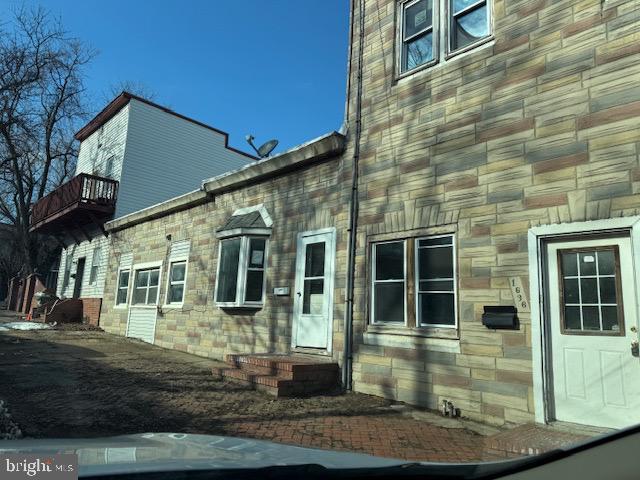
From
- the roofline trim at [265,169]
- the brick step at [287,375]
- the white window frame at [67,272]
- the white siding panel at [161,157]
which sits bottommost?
the brick step at [287,375]

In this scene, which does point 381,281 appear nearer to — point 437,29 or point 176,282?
point 437,29

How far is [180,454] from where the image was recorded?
208 centimetres

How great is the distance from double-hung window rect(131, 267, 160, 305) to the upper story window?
396 inches

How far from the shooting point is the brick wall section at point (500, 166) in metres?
5.69

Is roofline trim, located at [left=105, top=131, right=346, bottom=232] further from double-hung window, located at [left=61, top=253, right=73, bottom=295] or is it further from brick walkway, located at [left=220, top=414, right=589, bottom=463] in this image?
double-hung window, located at [left=61, top=253, right=73, bottom=295]

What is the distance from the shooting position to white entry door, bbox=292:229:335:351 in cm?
880

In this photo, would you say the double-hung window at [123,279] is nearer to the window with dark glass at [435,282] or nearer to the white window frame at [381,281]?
the white window frame at [381,281]

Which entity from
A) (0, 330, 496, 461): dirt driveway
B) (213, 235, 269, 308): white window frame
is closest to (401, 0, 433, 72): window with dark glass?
(213, 235, 269, 308): white window frame

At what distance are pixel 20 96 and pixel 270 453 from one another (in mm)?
25372

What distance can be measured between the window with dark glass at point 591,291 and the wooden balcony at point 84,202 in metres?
19.0

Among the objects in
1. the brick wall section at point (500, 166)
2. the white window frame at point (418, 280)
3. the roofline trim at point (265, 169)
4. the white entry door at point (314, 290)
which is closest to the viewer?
the brick wall section at point (500, 166)

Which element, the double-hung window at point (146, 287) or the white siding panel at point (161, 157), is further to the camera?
the white siding panel at point (161, 157)

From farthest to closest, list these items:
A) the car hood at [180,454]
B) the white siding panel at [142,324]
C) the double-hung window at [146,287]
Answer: the double-hung window at [146,287] → the white siding panel at [142,324] → the car hood at [180,454]

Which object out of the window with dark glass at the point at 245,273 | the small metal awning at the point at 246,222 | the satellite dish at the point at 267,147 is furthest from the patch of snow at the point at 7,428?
the satellite dish at the point at 267,147
